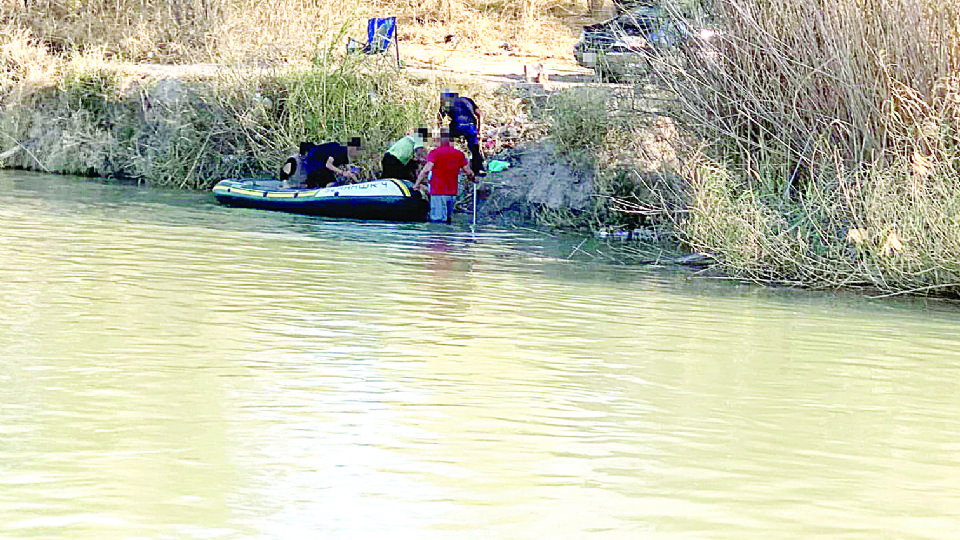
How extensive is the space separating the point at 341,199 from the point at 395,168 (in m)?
0.87

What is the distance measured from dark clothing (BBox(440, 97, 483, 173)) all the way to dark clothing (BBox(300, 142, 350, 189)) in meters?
1.47

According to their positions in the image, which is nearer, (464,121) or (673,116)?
(673,116)

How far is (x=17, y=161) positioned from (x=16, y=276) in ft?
42.8

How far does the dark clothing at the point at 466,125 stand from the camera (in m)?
18.8

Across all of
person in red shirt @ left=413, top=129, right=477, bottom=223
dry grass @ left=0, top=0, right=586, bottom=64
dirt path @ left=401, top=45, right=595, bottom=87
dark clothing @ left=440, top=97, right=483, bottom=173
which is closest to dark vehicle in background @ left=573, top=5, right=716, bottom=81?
dark clothing @ left=440, top=97, right=483, bottom=173

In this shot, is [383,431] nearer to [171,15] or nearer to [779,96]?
[779,96]

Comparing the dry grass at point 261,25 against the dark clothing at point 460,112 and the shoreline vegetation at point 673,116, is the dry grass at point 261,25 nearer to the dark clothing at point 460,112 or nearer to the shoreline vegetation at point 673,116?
the shoreline vegetation at point 673,116

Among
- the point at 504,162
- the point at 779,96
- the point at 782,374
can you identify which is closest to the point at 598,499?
the point at 782,374

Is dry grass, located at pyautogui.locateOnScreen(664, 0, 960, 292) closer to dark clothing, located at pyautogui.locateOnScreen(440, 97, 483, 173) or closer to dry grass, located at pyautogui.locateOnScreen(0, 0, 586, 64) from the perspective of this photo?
dark clothing, located at pyautogui.locateOnScreen(440, 97, 483, 173)

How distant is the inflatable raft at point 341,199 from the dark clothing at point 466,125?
95 cm

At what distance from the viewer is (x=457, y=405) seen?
7828 millimetres

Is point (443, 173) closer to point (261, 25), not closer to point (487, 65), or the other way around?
point (261, 25)

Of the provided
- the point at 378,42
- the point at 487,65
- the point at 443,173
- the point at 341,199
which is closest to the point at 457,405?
the point at 443,173

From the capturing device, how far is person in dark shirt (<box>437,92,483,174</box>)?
740 inches
